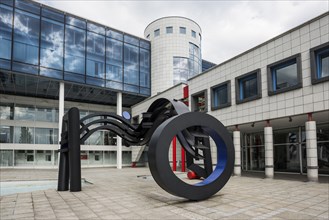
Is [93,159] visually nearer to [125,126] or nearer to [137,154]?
[137,154]

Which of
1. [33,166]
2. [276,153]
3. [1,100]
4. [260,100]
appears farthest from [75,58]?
[276,153]

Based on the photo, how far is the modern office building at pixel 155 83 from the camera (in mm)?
18266

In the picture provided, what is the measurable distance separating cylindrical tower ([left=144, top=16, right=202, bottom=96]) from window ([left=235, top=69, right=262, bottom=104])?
19141 millimetres

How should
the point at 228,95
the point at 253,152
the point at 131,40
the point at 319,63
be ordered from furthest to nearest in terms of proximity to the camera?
1. the point at 131,40
2. the point at 253,152
3. the point at 228,95
4. the point at 319,63

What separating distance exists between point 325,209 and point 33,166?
36492 mm

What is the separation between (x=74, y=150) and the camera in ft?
46.0

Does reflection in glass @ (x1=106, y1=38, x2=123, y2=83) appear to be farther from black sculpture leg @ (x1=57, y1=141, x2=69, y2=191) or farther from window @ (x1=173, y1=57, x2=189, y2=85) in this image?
black sculpture leg @ (x1=57, y1=141, x2=69, y2=191)

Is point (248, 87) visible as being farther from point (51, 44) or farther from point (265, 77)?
point (51, 44)

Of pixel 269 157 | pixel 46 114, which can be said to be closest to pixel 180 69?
pixel 46 114

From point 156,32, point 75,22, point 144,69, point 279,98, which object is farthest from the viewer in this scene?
point 156,32

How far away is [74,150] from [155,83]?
28.3 metres

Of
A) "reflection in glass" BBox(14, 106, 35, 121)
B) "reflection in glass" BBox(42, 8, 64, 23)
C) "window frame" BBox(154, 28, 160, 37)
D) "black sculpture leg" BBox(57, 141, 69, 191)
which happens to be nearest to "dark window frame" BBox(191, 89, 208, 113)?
"black sculpture leg" BBox(57, 141, 69, 191)

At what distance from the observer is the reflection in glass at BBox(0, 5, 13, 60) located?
2884 cm

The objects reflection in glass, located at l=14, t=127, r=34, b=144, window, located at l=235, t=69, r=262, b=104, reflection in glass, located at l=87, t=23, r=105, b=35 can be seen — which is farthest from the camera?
reflection in glass, located at l=14, t=127, r=34, b=144
